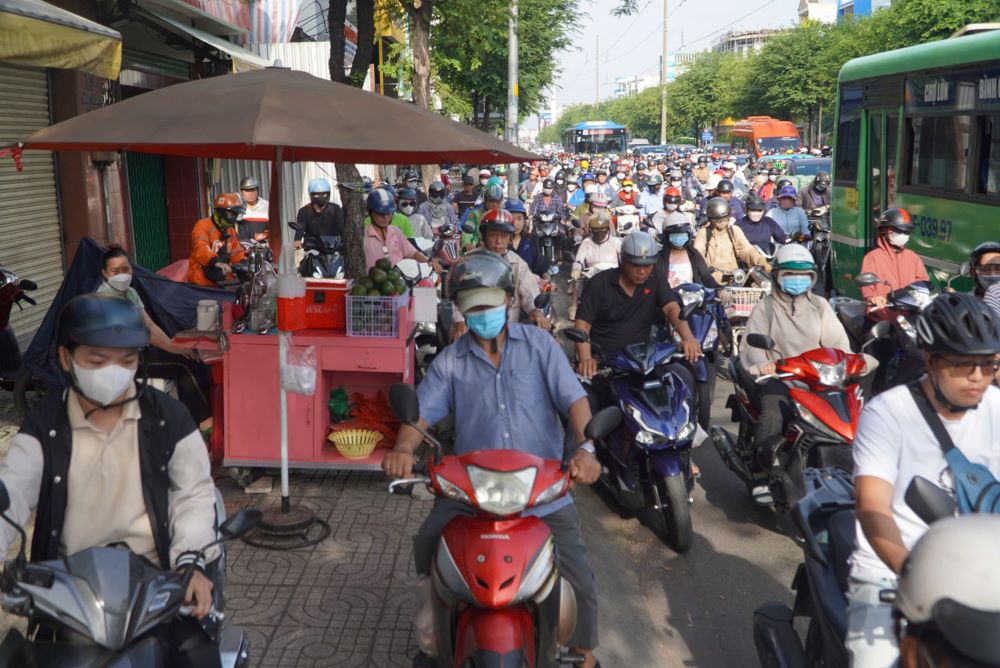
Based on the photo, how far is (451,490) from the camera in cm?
318

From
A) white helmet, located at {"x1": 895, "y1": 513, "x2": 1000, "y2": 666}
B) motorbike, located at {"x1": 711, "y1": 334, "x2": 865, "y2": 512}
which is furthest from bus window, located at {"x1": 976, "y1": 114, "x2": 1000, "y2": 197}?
white helmet, located at {"x1": 895, "y1": 513, "x2": 1000, "y2": 666}

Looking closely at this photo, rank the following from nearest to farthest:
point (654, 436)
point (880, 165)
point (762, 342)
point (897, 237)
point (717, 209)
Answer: point (654, 436), point (762, 342), point (897, 237), point (717, 209), point (880, 165)

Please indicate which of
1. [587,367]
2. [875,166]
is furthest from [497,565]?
[875,166]

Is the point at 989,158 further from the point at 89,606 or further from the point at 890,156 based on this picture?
the point at 89,606

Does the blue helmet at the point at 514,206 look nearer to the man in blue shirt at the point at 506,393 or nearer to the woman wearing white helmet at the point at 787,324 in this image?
the woman wearing white helmet at the point at 787,324

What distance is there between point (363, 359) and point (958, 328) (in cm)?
410

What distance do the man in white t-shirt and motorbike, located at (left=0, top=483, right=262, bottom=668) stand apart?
2.05 m

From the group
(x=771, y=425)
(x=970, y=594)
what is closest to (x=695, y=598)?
(x=771, y=425)

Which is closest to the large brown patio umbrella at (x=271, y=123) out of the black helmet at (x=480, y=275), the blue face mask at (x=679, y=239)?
the black helmet at (x=480, y=275)

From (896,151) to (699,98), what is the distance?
70515 mm

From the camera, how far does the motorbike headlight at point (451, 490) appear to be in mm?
3145

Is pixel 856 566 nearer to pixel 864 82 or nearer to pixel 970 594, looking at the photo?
pixel 970 594

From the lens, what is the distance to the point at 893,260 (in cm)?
865

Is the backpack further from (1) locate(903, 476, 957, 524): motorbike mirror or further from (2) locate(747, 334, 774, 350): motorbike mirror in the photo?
(2) locate(747, 334, 774, 350): motorbike mirror
